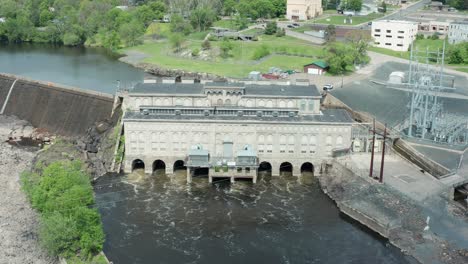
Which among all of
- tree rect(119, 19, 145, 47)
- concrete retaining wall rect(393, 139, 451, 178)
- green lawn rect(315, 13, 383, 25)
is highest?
green lawn rect(315, 13, 383, 25)

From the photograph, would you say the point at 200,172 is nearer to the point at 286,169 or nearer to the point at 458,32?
the point at 286,169

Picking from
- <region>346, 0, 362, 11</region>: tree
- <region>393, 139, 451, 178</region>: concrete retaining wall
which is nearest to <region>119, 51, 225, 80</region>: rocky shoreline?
<region>393, 139, 451, 178</region>: concrete retaining wall

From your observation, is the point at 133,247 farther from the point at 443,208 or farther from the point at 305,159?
the point at 443,208

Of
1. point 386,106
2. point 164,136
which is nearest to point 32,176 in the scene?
point 164,136

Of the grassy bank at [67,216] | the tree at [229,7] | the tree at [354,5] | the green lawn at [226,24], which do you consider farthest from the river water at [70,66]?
the tree at [354,5]

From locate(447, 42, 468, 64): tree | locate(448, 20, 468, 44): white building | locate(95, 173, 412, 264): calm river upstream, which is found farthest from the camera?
locate(448, 20, 468, 44): white building

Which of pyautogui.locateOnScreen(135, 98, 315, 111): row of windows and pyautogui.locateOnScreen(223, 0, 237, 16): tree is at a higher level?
pyautogui.locateOnScreen(223, 0, 237, 16): tree

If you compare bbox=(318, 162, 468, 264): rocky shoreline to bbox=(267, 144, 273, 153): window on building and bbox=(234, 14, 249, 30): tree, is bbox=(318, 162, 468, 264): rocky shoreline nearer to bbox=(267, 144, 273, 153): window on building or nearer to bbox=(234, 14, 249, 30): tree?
bbox=(267, 144, 273, 153): window on building

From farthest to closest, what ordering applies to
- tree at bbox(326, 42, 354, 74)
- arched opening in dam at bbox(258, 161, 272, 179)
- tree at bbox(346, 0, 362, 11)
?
Result: 1. tree at bbox(346, 0, 362, 11)
2. tree at bbox(326, 42, 354, 74)
3. arched opening in dam at bbox(258, 161, 272, 179)
